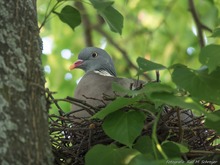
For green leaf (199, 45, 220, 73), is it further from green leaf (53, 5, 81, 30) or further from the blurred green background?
the blurred green background

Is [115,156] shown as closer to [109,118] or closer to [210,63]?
[109,118]

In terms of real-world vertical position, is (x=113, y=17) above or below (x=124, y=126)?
above

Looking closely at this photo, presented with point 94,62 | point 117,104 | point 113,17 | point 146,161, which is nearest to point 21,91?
point 117,104

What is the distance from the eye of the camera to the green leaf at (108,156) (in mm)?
2406

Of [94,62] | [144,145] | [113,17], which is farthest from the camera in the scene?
[94,62]

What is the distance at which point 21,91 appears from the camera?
2418 mm

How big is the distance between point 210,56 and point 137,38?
5.30 metres

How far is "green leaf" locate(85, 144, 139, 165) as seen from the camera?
241 cm

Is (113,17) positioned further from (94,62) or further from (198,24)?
(198,24)

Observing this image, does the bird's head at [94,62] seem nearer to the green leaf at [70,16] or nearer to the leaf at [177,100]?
the green leaf at [70,16]

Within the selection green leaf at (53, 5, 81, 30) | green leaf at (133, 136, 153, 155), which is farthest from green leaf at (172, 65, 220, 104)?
green leaf at (53, 5, 81, 30)

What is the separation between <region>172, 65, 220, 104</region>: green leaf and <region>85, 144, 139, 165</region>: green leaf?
345mm

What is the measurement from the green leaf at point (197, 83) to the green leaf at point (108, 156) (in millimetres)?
345

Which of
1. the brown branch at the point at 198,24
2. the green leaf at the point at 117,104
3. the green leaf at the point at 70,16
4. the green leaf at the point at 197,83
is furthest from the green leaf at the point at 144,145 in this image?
the brown branch at the point at 198,24
